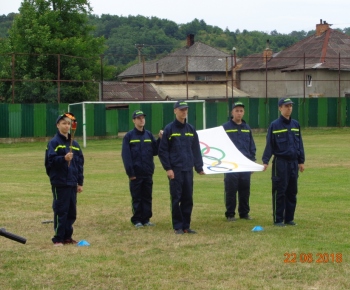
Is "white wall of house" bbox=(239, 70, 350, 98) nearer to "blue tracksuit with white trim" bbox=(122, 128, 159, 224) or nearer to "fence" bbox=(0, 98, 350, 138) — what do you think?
"fence" bbox=(0, 98, 350, 138)

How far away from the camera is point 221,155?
12148 mm

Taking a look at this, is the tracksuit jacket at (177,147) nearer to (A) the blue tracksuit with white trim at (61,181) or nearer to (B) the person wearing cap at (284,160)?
(B) the person wearing cap at (284,160)

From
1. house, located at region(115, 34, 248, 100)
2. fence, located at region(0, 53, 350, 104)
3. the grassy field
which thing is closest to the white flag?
the grassy field

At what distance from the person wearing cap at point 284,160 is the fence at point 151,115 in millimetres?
31219

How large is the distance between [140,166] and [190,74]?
240ft

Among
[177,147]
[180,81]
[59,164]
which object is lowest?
[59,164]

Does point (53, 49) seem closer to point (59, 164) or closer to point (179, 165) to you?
point (179, 165)

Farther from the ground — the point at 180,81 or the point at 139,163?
the point at 180,81

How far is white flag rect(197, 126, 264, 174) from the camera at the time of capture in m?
11.7

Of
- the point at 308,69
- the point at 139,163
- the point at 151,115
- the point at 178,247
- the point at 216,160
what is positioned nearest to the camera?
the point at 178,247

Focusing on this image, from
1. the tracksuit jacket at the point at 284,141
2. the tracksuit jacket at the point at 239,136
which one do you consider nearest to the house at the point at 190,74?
the tracksuit jacket at the point at 239,136

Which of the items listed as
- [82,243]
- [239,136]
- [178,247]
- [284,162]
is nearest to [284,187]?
[284,162]

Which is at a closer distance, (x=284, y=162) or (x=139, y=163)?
(x=284, y=162)

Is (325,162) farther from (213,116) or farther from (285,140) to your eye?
(213,116)
